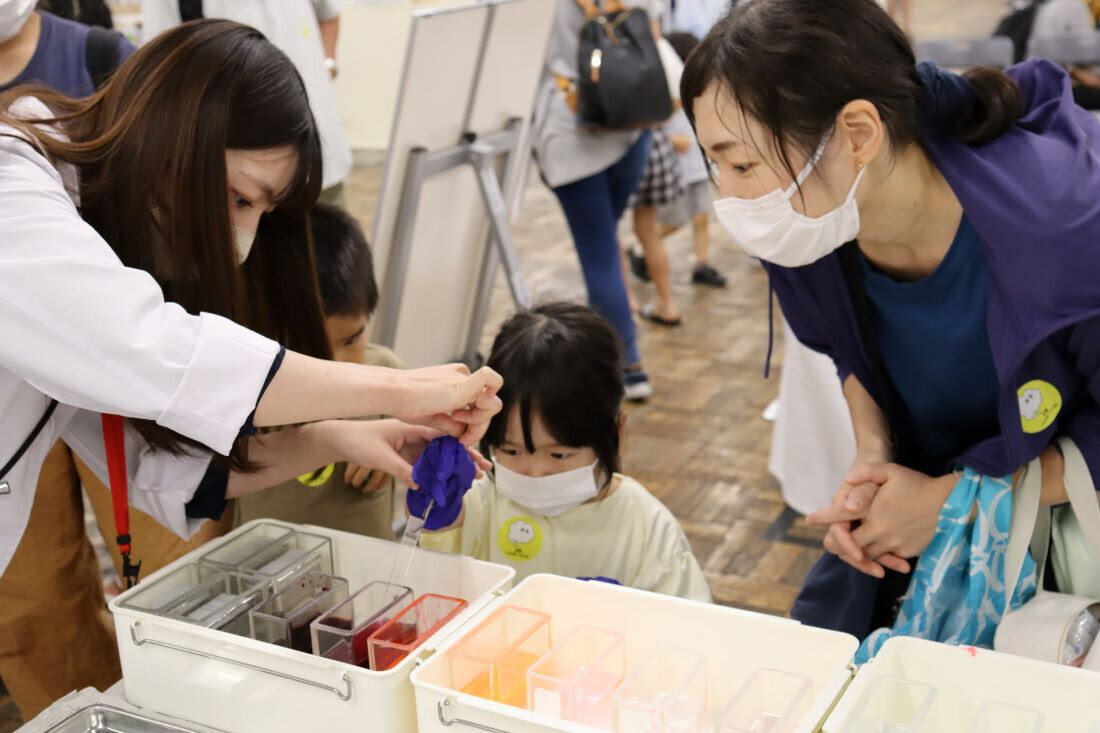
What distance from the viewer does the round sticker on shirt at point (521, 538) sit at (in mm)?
1744

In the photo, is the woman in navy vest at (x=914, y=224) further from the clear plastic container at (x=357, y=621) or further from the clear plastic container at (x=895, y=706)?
the clear plastic container at (x=357, y=621)

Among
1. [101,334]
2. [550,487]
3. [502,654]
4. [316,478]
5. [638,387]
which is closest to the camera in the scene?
[101,334]

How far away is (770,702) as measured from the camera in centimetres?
111

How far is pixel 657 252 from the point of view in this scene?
4586mm

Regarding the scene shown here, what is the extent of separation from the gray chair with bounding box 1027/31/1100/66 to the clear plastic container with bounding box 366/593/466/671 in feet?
9.70

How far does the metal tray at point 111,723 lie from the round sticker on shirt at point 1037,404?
979 mm

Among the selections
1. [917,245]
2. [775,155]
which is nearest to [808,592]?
[917,245]

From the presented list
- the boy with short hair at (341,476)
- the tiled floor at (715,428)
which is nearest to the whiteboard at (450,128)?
the tiled floor at (715,428)

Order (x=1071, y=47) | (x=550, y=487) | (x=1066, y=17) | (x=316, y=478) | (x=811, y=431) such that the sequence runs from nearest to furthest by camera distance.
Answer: (x=550, y=487) → (x=316, y=478) → (x=811, y=431) → (x=1071, y=47) → (x=1066, y=17)

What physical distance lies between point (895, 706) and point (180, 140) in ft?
3.09

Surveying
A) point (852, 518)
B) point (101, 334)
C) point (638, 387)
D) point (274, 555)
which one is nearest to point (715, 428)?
point (638, 387)

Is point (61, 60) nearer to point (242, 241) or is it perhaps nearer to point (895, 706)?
point (242, 241)

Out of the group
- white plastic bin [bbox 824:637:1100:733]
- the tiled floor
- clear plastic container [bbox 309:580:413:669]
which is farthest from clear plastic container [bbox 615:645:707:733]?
the tiled floor

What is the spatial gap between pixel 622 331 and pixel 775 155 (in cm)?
246
